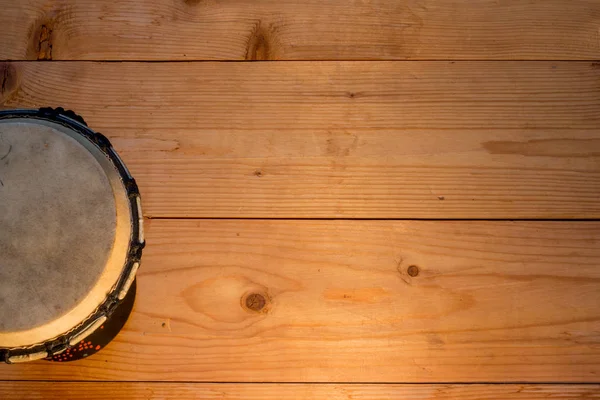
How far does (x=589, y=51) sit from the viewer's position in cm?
109

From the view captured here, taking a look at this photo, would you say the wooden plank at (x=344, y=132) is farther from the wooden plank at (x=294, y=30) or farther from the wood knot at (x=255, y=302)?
the wood knot at (x=255, y=302)

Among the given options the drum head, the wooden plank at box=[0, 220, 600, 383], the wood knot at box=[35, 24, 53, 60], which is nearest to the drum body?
the drum head

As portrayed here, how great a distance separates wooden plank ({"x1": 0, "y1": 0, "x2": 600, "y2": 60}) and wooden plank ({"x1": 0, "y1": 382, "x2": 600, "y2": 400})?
0.65 m

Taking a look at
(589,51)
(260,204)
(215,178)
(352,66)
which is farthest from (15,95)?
(589,51)

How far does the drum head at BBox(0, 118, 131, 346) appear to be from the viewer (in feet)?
2.48

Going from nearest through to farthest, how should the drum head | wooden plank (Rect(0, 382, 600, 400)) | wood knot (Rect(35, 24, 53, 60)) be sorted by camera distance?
1. the drum head
2. wooden plank (Rect(0, 382, 600, 400))
3. wood knot (Rect(35, 24, 53, 60))

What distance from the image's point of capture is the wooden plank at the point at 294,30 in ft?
3.57

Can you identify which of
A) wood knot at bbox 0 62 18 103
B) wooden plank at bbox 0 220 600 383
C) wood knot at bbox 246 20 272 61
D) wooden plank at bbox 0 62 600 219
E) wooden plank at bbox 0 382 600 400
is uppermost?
wood knot at bbox 246 20 272 61

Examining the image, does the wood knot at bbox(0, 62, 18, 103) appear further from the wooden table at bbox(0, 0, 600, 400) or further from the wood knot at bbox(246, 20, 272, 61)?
the wood knot at bbox(246, 20, 272, 61)

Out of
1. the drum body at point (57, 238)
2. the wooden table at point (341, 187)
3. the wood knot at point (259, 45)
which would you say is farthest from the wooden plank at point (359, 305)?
the wood knot at point (259, 45)

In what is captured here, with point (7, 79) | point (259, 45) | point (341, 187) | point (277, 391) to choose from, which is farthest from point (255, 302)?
point (7, 79)

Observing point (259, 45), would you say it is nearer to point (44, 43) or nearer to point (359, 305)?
point (44, 43)

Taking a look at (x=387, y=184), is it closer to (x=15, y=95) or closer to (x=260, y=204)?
(x=260, y=204)

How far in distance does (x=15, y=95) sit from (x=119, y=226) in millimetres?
477
